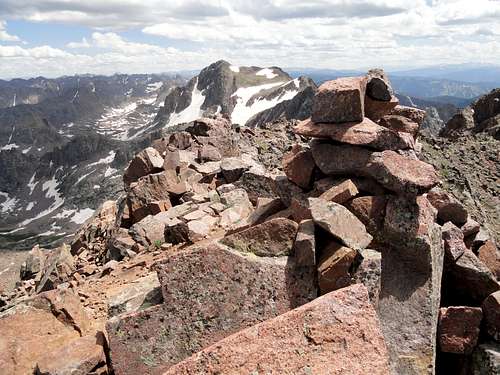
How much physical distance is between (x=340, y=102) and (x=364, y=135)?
1462 millimetres

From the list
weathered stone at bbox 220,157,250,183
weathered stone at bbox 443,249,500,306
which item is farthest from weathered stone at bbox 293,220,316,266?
weathered stone at bbox 220,157,250,183

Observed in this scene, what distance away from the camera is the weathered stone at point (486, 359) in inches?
453

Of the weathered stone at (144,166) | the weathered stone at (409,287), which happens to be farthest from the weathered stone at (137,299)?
the weathered stone at (144,166)

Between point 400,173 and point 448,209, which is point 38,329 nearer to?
point 400,173

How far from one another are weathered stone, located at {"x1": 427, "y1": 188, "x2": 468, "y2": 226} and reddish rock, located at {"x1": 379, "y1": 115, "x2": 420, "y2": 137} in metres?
2.65

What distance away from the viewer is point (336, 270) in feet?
33.1

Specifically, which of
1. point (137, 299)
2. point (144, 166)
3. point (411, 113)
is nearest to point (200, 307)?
point (137, 299)

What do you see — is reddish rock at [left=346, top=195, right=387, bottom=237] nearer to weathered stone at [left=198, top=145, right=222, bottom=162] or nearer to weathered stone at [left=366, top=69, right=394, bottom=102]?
weathered stone at [left=366, top=69, right=394, bottom=102]

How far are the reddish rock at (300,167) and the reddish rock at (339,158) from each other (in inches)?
17.2

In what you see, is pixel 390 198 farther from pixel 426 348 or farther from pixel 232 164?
pixel 232 164

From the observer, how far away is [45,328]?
46.1 ft

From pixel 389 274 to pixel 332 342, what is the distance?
4.92m

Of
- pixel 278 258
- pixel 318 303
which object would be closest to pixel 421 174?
pixel 278 258

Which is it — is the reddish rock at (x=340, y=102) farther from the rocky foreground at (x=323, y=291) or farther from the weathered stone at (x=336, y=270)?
the weathered stone at (x=336, y=270)
